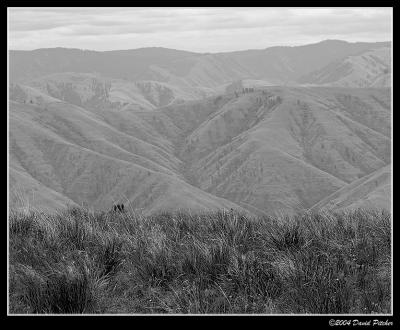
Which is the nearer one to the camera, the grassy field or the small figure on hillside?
the grassy field

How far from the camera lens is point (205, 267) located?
22.5ft

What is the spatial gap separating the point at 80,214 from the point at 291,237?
425 centimetres

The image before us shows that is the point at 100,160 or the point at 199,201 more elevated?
the point at 100,160

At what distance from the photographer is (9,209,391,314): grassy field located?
19.5 feet

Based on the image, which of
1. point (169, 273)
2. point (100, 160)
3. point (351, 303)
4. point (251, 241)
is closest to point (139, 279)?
point (169, 273)

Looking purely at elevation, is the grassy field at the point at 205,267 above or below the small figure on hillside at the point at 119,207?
below

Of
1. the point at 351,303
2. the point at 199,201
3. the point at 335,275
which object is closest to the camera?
the point at 351,303

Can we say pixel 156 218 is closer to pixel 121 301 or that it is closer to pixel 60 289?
pixel 121 301

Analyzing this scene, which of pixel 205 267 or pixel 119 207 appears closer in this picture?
pixel 205 267

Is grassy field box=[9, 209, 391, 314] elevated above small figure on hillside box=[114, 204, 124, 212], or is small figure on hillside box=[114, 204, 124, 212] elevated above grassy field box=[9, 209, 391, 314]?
small figure on hillside box=[114, 204, 124, 212]

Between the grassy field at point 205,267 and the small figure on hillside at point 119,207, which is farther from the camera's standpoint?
the small figure on hillside at point 119,207

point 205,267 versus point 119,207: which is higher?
point 119,207

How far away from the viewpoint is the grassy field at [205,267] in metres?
5.96

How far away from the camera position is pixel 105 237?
25.5 feet
